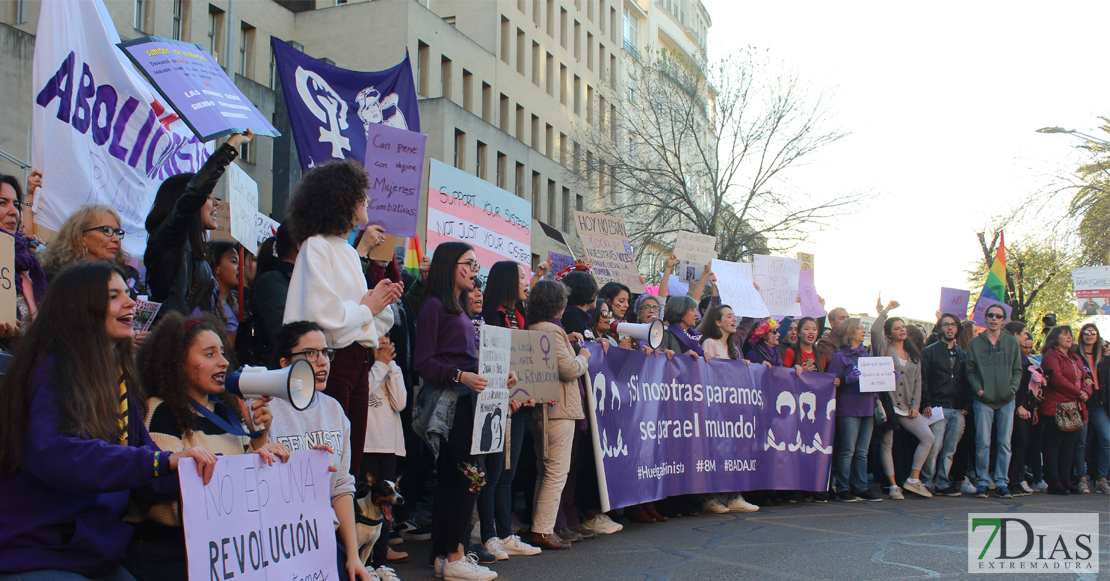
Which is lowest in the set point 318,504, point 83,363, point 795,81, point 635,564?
point 635,564

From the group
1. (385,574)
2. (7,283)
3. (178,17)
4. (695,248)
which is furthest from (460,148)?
(7,283)

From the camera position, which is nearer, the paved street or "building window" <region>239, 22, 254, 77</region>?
the paved street

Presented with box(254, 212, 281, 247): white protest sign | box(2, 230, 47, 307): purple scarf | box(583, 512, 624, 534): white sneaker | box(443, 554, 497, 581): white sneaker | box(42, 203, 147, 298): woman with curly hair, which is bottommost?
box(583, 512, 624, 534): white sneaker

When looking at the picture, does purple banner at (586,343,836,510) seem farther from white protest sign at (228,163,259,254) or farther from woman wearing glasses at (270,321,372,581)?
woman wearing glasses at (270,321,372,581)

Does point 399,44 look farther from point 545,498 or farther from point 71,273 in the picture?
point 71,273

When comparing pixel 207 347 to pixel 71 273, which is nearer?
pixel 71 273

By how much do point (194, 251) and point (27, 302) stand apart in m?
0.86

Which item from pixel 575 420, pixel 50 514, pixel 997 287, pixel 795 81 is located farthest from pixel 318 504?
pixel 795 81

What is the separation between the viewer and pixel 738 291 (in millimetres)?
10680

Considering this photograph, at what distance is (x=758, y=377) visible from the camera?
893 centimetres

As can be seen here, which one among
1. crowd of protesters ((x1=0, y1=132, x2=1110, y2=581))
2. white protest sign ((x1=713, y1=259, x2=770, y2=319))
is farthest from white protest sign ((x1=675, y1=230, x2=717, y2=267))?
crowd of protesters ((x1=0, y1=132, x2=1110, y2=581))

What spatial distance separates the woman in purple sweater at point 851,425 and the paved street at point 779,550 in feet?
2.87

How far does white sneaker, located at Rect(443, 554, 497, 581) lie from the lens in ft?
16.5

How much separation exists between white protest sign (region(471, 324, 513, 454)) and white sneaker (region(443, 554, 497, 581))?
627mm
